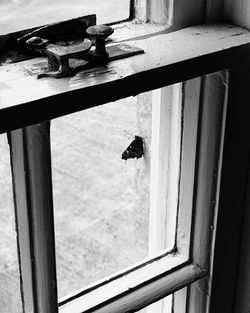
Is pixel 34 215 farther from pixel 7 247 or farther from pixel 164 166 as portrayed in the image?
pixel 164 166

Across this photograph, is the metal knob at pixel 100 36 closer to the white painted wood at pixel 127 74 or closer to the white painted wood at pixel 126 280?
the white painted wood at pixel 127 74

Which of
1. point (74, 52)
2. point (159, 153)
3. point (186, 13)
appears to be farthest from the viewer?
point (159, 153)

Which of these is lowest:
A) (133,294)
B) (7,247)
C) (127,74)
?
(133,294)

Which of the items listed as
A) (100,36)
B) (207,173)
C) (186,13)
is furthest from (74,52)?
(207,173)

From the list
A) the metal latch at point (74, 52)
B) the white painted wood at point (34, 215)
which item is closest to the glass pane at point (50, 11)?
the metal latch at point (74, 52)

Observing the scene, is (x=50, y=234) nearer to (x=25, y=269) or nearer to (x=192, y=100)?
(x=25, y=269)

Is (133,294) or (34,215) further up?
(34,215)

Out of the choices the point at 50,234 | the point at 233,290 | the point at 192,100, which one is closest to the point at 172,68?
the point at 192,100
